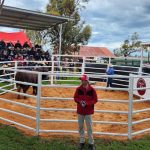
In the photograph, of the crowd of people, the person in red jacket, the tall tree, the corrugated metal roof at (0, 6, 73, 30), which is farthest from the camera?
the tall tree

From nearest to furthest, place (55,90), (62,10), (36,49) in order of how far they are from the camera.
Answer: (55,90), (36,49), (62,10)

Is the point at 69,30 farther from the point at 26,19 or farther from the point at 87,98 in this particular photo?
the point at 87,98

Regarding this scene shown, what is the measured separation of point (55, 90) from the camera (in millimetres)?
15742

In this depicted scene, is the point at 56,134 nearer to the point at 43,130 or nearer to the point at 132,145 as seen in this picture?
the point at 43,130

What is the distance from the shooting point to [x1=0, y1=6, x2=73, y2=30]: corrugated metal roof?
703 inches

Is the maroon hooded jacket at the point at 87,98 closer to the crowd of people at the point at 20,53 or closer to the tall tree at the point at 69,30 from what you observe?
the crowd of people at the point at 20,53

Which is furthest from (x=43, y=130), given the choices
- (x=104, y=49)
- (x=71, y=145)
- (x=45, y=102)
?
(x=104, y=49)

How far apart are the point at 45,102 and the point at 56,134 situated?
4010mm

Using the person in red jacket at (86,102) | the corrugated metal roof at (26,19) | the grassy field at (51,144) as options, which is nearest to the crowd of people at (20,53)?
the corrugated metal roof at (26,19)

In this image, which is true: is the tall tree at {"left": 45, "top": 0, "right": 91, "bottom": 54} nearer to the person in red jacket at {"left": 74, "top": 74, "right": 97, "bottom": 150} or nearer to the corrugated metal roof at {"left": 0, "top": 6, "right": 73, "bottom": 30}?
the corrugated metal roof at {"left": 0, "top": 6, "right": 73, "bottom": 30}

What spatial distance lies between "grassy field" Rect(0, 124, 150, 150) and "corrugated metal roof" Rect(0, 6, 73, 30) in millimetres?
10159

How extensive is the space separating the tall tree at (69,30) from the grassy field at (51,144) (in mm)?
27410

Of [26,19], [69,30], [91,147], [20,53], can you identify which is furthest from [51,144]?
[69,30]

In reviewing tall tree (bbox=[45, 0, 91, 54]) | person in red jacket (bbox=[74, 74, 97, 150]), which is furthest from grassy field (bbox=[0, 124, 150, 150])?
tall tree (bbox=[45, 0, 91, 54])
